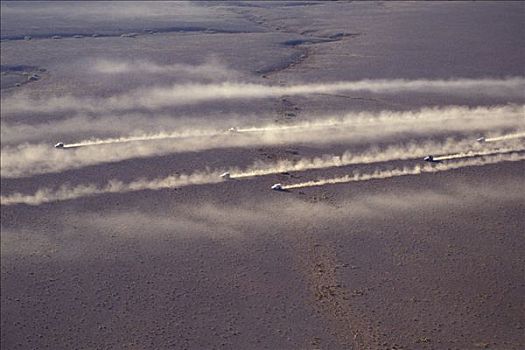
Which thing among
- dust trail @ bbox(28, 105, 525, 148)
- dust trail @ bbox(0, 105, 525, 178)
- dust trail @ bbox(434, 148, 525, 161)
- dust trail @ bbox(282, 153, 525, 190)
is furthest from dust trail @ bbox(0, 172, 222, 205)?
dust trail @ bbox(434, 148, 525, 161)

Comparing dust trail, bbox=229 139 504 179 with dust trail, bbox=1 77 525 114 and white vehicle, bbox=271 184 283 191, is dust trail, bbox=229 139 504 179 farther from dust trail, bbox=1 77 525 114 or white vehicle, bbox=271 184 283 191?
dust trail, bbox=1 77 525 114

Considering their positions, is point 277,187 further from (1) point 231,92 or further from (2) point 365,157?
(1) point 231,92

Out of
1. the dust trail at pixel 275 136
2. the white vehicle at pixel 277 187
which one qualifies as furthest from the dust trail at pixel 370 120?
the white vehicle at pixel 277 187

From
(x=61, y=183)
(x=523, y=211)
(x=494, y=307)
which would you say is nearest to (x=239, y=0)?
(x=61, y=183)

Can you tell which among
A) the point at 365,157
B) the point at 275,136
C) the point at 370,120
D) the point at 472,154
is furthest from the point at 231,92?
the point at 472,154

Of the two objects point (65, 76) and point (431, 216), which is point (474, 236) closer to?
point (431, 216)

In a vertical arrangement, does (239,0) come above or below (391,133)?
above
